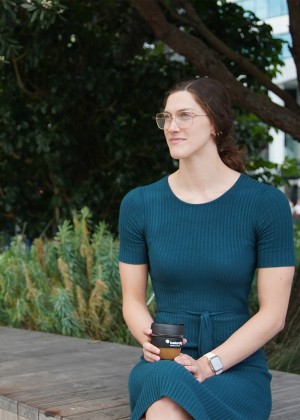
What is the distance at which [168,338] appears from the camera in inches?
106

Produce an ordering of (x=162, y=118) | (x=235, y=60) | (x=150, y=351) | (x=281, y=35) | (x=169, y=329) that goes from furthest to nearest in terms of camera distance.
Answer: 1. (x=281, y=35)
2. (x=235, y=60)
3. (x=162, y=118)
4. (x=150, y=351)
5. (x=169, y=329)

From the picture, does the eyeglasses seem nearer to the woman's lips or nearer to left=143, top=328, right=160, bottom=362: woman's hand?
the woman's lips

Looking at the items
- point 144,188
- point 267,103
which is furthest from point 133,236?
point 267,103

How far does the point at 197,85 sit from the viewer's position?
2971 millimetres

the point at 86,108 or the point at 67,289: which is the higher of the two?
the point at 86,108

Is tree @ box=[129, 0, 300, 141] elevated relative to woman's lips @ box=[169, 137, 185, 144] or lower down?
elevated

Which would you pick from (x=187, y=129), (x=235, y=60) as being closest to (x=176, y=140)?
(x=187, y=129)

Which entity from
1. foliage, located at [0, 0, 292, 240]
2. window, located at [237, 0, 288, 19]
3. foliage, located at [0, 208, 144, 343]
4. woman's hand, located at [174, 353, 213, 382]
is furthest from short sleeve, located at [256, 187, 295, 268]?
window, located at [237, 0, 288, 19]

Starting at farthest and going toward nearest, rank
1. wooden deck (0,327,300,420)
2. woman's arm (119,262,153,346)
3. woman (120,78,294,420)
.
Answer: wooden deck (0,327,300,420) < woman's arm (119,262,153,346) < woman (120,78,294,420)

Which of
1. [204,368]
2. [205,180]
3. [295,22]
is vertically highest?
[295,22]

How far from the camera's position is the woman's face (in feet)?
9.70

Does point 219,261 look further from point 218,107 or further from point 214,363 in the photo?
point 218,107

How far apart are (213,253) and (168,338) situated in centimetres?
41

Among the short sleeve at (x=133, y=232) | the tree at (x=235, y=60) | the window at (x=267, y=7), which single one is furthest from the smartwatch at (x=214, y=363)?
the window at (x=267, y=7)
